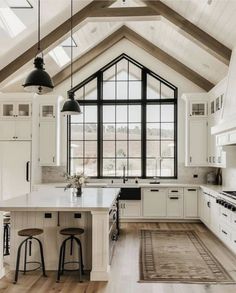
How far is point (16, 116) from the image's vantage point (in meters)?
7.47

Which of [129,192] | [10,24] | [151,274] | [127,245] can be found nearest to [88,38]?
[10,24]

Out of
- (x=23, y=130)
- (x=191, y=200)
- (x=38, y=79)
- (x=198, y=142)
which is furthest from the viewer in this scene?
(x=198, y=142)

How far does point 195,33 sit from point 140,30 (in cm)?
199

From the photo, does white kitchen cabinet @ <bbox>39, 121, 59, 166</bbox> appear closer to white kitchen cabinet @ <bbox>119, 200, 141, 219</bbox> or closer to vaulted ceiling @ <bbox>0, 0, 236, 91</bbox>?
vaulted ceiling @ <bbox>0, 0, 236, 91</bbox>

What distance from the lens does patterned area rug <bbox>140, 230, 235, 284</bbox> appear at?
4.14 m

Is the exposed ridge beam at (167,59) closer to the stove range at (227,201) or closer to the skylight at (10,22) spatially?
the skylight at (10,22)

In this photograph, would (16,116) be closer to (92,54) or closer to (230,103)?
(92,54)

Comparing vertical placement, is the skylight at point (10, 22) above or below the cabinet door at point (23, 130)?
above

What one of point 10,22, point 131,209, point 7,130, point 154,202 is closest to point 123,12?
point 10,22

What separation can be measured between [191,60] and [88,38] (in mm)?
2299

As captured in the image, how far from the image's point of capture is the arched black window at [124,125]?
27.5 feet

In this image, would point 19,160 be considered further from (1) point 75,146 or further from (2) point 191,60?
(2) point 191,60

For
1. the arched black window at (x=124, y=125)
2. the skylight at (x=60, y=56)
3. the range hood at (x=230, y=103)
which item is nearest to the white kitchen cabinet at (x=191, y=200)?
the arched black window at (x=124, y=125)

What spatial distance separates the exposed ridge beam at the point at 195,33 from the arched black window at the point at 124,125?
2.47 metres
